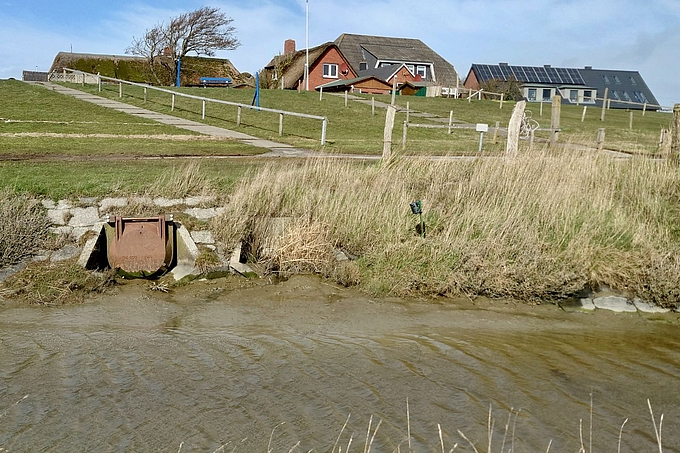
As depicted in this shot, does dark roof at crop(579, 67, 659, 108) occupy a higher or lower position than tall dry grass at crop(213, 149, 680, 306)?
higher

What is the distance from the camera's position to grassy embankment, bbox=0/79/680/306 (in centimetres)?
919

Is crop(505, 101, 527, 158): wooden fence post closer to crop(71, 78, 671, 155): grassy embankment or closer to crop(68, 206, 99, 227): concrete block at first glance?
crop(71, 78, 671, 155): grassy embankment

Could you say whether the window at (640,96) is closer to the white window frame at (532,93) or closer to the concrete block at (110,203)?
the white window frame at (532,93)

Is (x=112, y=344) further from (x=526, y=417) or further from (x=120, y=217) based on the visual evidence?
(x=526, y=417)

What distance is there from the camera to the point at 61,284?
28.3ft

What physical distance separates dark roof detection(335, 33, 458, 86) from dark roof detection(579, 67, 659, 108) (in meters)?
19.7

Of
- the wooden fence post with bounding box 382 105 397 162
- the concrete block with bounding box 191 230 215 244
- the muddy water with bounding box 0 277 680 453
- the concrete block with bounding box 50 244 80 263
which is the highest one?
the wooden fence post with bounding box 382 105 397 162

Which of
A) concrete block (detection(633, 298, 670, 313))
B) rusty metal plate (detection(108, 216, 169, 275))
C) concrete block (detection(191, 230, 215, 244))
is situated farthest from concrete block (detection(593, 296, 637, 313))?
rusty metal plate (detection(108, 216, 169, 275))

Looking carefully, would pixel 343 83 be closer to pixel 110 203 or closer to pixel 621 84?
pixel 621 84

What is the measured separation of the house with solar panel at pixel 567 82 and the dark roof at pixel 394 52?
13.1 feet

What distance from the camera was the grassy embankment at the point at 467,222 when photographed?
919 centimetres

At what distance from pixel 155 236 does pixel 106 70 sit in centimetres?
5586

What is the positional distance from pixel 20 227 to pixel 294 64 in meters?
57.4

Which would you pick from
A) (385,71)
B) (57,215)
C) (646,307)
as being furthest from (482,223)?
(385,71)
